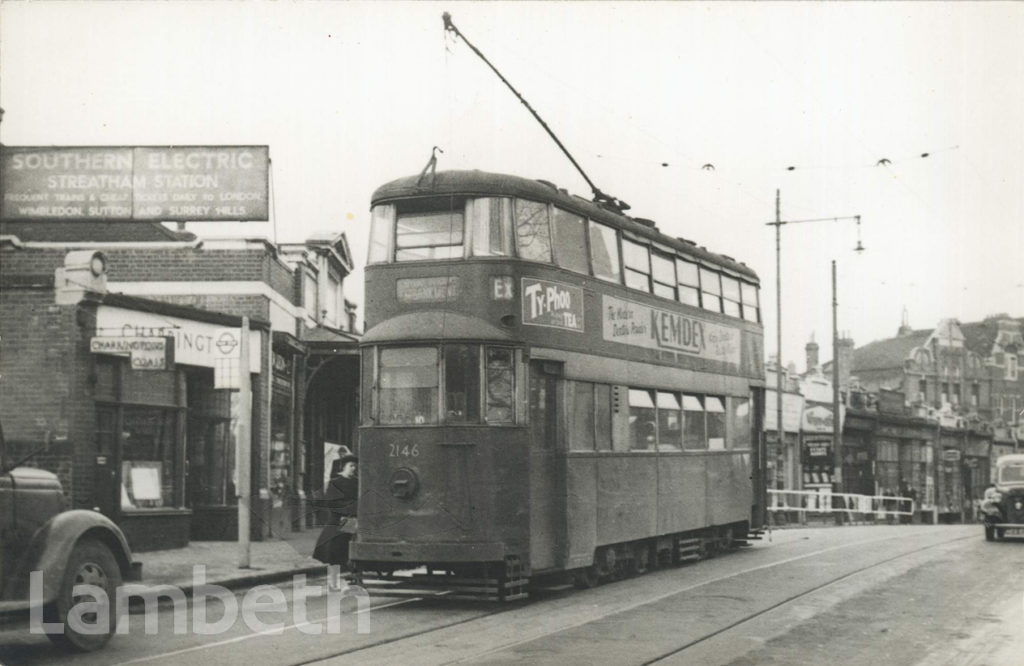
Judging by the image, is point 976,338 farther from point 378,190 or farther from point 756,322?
point 378,190

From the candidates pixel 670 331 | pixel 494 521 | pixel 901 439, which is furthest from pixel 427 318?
pixel 901 439

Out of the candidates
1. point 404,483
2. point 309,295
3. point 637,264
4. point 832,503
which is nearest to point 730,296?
point 637,264

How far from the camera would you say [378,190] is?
1359 cm

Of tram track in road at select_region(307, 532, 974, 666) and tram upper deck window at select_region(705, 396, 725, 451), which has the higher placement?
tram upper deck window at select_region(705, 396, 725, 451)

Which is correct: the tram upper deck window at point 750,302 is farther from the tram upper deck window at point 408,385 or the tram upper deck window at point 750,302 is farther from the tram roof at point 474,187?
the tram upper deck window at point 408,385

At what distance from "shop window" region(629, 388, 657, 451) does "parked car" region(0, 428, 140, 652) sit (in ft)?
23.9

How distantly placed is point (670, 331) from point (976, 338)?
57477 mm

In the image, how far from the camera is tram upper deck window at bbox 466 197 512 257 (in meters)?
13.1

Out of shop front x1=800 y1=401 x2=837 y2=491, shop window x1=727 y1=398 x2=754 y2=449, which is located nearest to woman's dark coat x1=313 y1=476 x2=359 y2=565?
shop window x1=727 y1=398 x2=754 y2=449

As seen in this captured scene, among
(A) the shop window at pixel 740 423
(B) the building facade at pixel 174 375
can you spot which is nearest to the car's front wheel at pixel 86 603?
(B) the building facade at pixel 174 375

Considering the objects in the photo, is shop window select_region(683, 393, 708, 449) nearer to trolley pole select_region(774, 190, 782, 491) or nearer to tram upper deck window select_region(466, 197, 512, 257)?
tram upper deck window select_region(466, 197, 512, 257)

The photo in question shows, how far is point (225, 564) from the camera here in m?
16.8

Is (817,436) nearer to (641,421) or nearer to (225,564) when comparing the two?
(641,421)

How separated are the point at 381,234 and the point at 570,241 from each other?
229cm
